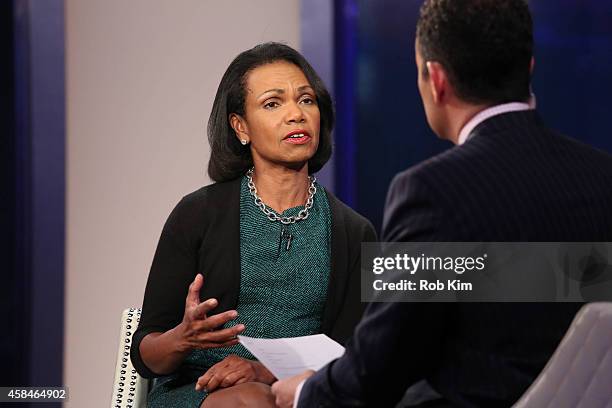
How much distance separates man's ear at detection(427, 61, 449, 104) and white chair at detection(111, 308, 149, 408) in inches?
53.3

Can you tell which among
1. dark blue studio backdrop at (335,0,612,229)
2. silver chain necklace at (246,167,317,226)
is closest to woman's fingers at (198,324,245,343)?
silver chain necklace at (246,167,317,226)

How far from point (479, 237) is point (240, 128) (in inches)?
48.2

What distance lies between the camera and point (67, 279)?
144 inches

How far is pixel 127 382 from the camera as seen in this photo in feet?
8.56

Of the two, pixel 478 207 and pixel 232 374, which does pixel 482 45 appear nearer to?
pixel 478 207

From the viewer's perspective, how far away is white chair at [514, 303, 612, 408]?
1430 millimetres

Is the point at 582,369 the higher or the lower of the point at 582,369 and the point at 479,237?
the lower

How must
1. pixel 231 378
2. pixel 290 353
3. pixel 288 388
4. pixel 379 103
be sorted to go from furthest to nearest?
pixel 379 103 → pixel 231 378 → pixel 290 353 → pixel 288 388

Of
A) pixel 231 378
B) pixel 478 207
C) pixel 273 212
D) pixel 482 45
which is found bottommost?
pixel 231 378

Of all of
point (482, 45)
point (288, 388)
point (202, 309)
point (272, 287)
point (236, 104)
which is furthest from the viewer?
point (236, 104)

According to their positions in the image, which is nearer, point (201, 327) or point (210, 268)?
point (201, 327)

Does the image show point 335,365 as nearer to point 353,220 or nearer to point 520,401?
point 520,401

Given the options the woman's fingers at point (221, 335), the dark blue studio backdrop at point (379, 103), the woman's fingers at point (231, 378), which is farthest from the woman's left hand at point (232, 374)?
the dark blue studio backdrop at point (379, 103)

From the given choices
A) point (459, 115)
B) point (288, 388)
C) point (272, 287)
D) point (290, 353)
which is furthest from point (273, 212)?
point (459, 115)
